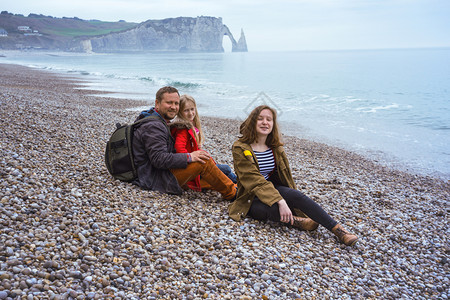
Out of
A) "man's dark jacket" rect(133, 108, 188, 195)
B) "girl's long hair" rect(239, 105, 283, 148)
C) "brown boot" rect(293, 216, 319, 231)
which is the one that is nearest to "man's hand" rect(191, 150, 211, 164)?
"man's dark jacket" rect(133, 108, 188, 195)

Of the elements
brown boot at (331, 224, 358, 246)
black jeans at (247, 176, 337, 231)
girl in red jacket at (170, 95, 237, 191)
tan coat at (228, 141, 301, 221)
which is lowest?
brown boot at (331, 224, 358, 246)

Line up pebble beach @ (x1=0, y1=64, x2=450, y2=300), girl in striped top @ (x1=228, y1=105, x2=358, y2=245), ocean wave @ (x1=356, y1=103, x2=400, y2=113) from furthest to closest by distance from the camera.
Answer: ocean wave @ (x1=356, y1=103, x2=400, y2=113) → girl in striped top @ (x1=228, y1=105, x2=358, y2=245) → pebble beach @ (x1=0, y1=64, x2=450, y2=300)

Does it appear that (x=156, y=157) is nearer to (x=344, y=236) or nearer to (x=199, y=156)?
(x=199, y=156)

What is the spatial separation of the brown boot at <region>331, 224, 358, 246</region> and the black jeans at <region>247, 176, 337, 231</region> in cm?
8

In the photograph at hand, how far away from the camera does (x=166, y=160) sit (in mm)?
5039

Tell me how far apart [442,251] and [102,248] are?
197 inches

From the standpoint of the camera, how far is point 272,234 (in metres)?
4.81

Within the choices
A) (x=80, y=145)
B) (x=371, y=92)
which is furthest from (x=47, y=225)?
(x=371, y=92)

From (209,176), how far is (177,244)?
4.76 feet

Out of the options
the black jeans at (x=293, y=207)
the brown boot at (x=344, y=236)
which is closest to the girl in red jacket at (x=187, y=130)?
the black jeans at (x=293, y=207)

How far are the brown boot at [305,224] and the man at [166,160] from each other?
3.92ft

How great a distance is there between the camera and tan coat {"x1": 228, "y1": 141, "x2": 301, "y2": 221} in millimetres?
4727

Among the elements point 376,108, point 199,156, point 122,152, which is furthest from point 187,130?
point 376,108

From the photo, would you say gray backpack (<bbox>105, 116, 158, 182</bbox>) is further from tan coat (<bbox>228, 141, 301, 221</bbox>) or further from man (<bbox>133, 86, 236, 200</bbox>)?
tan coat (<bbox>228, 141, 301, 221</bbox>)
